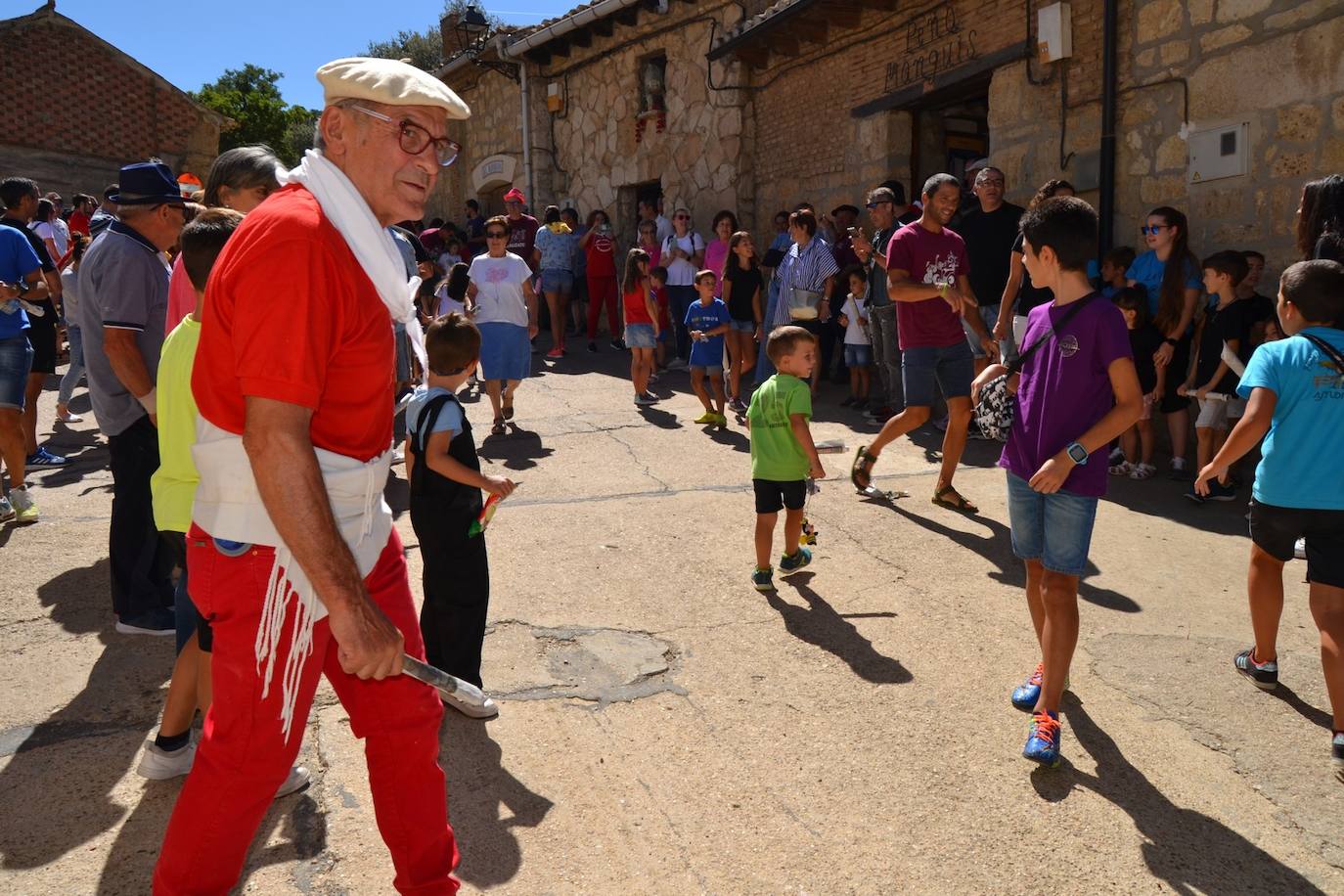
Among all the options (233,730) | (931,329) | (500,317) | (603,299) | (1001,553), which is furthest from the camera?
(603,299)

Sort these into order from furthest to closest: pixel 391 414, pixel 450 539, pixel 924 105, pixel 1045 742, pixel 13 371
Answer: pixel 924 105
pixel 13 371
pixel 450 539
pixel 1045 742
pixel 391 414

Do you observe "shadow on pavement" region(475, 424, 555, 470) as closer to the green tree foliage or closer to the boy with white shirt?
the boy with white shirt

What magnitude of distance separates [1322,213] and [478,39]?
15.3 metres

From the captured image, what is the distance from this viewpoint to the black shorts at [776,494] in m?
4.70

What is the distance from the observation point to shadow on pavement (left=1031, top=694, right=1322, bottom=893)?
2.55m

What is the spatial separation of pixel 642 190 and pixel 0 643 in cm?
1243

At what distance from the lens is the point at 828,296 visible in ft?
30.8

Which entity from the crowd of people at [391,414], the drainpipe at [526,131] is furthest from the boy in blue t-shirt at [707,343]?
the drainpipe at [526,131]

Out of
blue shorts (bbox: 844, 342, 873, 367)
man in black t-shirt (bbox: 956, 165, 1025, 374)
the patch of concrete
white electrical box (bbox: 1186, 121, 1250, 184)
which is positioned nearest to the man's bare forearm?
the patch of concrete

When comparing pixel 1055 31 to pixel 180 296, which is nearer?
pixel 180 296

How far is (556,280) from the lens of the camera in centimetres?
1274

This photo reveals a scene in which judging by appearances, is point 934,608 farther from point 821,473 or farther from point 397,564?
point 397,564

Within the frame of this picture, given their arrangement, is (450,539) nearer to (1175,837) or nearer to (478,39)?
(1175,837)

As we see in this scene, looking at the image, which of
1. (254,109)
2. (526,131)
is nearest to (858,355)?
(526,131)
